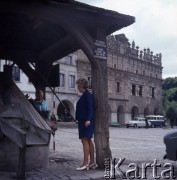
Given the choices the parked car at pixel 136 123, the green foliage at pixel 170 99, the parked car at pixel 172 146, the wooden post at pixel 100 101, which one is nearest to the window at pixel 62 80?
the parked car at pixel 136 123

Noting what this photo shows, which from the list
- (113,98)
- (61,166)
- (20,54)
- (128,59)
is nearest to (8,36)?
(20,54)

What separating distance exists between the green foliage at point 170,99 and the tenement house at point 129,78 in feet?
9.05

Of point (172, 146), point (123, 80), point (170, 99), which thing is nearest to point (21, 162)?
point (172, 146)

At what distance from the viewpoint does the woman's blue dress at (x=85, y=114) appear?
20.6 feet

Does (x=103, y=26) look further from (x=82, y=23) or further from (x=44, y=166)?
(x=44, y=166)

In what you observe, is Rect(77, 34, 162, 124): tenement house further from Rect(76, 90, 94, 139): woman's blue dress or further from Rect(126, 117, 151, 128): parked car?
Rect(76, 90, 94, 139): woman's blue dress

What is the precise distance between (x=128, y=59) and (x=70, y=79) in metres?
11.7

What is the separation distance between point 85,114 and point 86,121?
19cm

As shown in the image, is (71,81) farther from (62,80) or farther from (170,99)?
(170,99)

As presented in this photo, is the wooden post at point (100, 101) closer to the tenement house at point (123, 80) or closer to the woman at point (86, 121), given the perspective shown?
the woman at point (86, 121)

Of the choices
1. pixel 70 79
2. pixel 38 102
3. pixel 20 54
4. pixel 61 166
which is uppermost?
pixel 70 79

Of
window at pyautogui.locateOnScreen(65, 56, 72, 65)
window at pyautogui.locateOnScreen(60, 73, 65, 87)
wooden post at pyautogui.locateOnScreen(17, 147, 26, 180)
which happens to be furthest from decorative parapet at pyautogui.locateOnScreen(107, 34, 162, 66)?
wooden post at pyautogui.locateOnScreen(17, 147, 26, 180)

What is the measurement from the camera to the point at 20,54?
9102mm

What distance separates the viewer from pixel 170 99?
231ft
